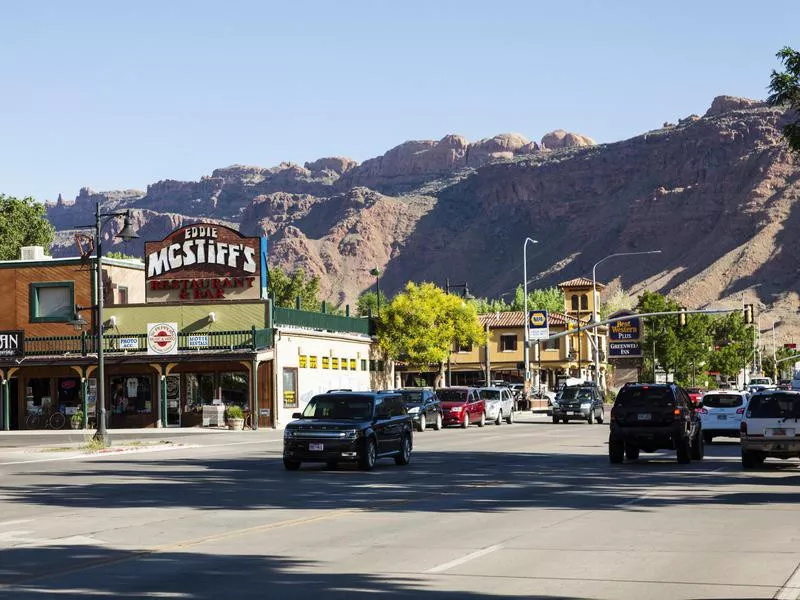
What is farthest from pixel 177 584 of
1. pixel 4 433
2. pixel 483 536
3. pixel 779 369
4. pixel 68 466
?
pixel 779 369

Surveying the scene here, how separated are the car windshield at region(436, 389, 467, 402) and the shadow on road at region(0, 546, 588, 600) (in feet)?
143

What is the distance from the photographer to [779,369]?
184 metres

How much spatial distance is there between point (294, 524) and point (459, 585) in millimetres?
5695

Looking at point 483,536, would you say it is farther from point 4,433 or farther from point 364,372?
point 364,372

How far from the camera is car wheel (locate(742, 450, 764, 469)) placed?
28406mm

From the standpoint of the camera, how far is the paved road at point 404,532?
467 inches

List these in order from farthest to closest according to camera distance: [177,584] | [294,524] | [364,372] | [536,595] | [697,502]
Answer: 1. [364,372]
2. [697,502]
3. [294,524]
4. [177,584]
5. [536,595]

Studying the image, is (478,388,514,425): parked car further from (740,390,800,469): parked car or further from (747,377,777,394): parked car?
(740,390,800,469): parked car

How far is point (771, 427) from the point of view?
27828mm

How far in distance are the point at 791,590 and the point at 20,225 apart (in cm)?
9946

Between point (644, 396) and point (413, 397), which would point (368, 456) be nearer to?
point (644, 396)

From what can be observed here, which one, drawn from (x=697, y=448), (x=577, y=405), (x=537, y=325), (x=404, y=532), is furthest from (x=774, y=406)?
(x=537, y=325)

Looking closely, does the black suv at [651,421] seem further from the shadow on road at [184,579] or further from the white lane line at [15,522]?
the shadow on road at [184,579]

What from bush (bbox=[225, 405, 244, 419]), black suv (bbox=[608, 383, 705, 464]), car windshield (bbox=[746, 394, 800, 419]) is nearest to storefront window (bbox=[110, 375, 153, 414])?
bush (bbox=[225, 405, 244, 419])
